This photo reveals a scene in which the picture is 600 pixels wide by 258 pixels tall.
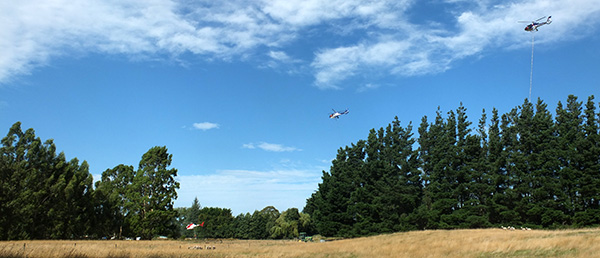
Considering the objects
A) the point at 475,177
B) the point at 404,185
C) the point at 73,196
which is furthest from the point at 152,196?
the point at 475,177

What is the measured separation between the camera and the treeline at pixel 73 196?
160 feet

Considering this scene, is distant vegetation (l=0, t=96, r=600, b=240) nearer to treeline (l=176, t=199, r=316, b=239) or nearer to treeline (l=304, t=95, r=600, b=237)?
treeline (l=304, t=95, r=600, b=237)

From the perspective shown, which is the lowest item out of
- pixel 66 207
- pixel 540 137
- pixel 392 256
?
pixel 392 256

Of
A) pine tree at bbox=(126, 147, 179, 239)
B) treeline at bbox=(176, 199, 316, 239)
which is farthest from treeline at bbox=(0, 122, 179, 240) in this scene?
treeline at bbox=(176, 199, 316, 239)

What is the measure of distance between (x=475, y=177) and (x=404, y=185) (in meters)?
10.4

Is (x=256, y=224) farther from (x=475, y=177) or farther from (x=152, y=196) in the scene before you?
(x=475, y=177)

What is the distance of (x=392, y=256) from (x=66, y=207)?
137ft

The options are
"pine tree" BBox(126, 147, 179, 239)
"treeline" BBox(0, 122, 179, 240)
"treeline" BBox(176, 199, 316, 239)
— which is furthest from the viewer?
"treeline" BBox(176, 199, 316, 239)

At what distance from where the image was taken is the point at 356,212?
236 feet

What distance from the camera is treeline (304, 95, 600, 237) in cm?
5384

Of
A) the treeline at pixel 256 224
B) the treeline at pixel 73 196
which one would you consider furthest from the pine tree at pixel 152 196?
the treeline at pixel 256 224

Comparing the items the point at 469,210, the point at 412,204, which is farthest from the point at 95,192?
the point at 469,210

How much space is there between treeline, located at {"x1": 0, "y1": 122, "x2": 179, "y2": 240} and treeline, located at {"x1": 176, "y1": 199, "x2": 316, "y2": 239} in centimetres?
2321

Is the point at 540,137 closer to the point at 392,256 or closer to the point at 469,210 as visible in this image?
the point at 469,210
